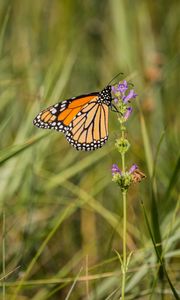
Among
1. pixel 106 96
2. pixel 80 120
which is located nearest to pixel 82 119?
pixel 80 120

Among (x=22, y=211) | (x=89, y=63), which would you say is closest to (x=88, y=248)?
(x=22, y=211)

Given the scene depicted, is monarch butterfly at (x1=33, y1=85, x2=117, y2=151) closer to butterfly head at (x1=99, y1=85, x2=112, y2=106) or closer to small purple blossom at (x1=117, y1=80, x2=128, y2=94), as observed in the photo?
butterfly head at (x1=99, y1=85, x2=112, y2=106)

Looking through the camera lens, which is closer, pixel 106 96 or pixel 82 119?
pixel 106 96

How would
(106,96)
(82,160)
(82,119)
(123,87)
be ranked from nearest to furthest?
(123,87)
(106,96)
(82,119)
(82,160)

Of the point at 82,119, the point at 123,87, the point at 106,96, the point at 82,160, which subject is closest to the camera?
the point at 123,87

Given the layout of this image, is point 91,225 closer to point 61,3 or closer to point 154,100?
point 154,100

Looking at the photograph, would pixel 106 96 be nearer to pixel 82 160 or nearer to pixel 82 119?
pixel 82 119
